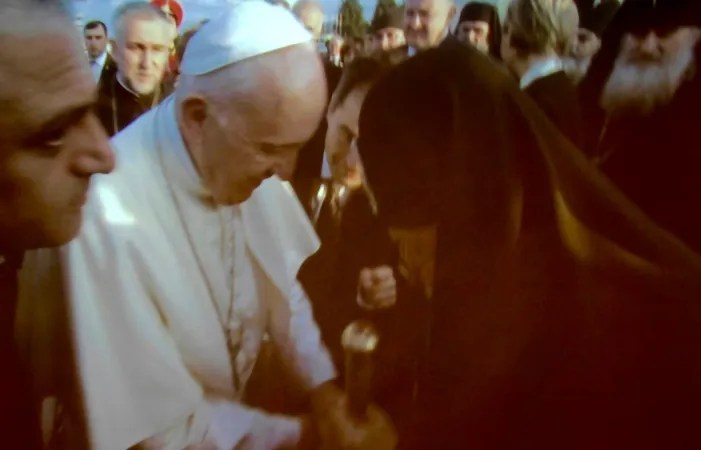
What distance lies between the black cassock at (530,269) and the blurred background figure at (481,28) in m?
0.03

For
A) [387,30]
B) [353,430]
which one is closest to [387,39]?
[387,30]

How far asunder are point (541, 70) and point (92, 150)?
2.91 feet

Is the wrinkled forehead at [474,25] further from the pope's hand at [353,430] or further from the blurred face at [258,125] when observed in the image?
the pope's hand at [353,430]

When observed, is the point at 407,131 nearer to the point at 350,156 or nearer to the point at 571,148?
the point at 350,156

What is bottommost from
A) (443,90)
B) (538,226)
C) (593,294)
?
(593,294)

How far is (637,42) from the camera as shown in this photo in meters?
1.57

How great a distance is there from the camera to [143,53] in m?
1.44

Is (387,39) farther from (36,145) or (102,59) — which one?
(36,145)

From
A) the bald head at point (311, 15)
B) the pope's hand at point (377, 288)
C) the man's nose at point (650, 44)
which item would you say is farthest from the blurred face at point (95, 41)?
the man's nose at point (650, 44)

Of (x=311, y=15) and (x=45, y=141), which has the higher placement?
(x=311, y=15)

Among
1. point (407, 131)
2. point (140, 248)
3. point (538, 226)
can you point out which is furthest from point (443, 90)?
point (140, 248)

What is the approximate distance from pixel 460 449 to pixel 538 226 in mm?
494

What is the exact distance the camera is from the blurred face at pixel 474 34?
1.52m

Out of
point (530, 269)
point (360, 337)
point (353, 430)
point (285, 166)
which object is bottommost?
point (353, 430)
